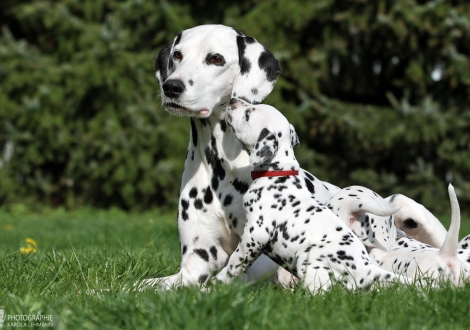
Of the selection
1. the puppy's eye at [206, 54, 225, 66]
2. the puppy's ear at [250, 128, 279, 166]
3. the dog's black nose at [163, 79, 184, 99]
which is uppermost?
the puppy's eye at [206, 54, 225, 66]

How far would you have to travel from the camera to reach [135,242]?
26.6 ft

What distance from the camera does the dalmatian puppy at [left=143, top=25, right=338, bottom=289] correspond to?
4.64m

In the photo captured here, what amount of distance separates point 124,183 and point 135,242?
18.1 feet

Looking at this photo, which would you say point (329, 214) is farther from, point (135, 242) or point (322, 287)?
point (135, 242)

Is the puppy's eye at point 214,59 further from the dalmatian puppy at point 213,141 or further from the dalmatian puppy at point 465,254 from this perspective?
the dalmatian puppy at point 465,254

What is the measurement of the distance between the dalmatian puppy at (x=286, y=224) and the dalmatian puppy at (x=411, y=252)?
1.17 feet

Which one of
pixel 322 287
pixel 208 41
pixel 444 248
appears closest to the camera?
pixel 322 287

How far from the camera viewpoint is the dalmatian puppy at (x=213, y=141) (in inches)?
183

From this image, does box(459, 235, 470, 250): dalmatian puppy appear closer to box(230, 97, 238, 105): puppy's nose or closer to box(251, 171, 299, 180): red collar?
box(251, 171, 299, 180): red collar

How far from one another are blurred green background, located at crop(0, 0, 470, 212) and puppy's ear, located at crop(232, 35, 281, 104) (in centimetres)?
755

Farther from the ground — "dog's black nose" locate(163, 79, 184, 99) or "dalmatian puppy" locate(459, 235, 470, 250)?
"dog's black nose" locate(163, 79, 184, 99)

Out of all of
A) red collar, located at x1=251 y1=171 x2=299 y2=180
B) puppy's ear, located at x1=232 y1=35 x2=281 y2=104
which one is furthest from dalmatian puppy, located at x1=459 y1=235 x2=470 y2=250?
puppy's ear, located at x1=232 y1=35 x2=281 y2=104

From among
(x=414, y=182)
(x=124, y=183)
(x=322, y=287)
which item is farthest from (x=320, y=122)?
(x=322, y=287)

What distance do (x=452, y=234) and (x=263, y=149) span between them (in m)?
1.29
